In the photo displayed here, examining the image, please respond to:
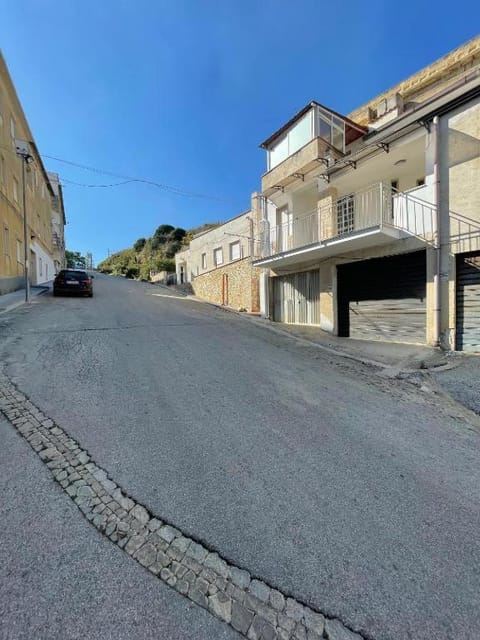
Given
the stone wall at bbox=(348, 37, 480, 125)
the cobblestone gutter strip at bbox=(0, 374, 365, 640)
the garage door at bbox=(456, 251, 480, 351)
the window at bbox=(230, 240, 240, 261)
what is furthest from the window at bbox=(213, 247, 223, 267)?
the cobblestone gutter strip at bbox=(0, 374, 365, 640)

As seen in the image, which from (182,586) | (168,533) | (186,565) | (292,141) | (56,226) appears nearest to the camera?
(182,586)

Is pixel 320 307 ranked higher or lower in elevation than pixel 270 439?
higher

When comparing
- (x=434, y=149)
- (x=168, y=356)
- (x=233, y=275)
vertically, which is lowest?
(x=168, y=356)

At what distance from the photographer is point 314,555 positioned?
2041 mm

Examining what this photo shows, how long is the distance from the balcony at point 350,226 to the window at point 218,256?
823 cm

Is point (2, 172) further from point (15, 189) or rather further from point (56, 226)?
point (56, 226)

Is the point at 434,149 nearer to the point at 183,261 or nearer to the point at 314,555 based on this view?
the point at 314,555

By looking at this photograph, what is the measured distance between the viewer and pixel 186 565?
196 centimetres

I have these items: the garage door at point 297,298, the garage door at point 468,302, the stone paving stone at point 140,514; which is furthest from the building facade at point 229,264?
the stone paving stone at point 140,514

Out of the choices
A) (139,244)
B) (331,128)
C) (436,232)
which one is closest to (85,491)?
(436,232)

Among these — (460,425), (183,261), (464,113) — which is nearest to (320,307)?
(464,113)

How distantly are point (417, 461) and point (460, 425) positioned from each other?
1.49 metres

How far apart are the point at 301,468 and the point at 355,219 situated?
1078cm

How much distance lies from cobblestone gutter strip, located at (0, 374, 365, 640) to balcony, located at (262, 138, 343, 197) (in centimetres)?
1203
